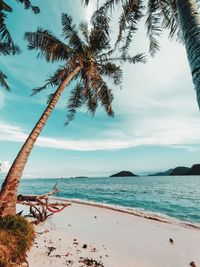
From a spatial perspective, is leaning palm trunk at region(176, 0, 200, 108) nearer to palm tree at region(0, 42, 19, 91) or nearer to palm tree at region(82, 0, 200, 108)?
palm tree at region(82, 0, 200, 108)

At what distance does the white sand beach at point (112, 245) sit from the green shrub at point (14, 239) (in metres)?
0.81

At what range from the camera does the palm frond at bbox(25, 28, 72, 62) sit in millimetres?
8914

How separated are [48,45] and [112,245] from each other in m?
8.66

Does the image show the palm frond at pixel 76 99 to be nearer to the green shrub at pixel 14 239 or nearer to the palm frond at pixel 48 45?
the palm frond at pixel 48 45

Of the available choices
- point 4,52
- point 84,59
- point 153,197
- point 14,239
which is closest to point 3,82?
point 4,52

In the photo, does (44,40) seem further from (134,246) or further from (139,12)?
(134,246)

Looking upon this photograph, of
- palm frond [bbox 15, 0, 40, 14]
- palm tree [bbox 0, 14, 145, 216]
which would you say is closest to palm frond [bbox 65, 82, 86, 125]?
palm tree [bbox 0, 14, 145, 216]

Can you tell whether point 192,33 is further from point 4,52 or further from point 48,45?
point 4,52

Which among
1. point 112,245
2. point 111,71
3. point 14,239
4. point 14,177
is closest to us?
point 14,239

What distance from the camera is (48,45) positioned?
923 cm

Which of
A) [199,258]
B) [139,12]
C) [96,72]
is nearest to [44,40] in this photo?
[96,72]

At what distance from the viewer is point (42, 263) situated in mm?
5398

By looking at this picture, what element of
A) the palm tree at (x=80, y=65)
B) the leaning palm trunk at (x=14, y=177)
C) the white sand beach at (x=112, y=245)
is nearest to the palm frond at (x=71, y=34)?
the palm tree at (x=80, y=65)

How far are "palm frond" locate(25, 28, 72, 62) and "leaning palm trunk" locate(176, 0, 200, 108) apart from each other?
7351 mm
